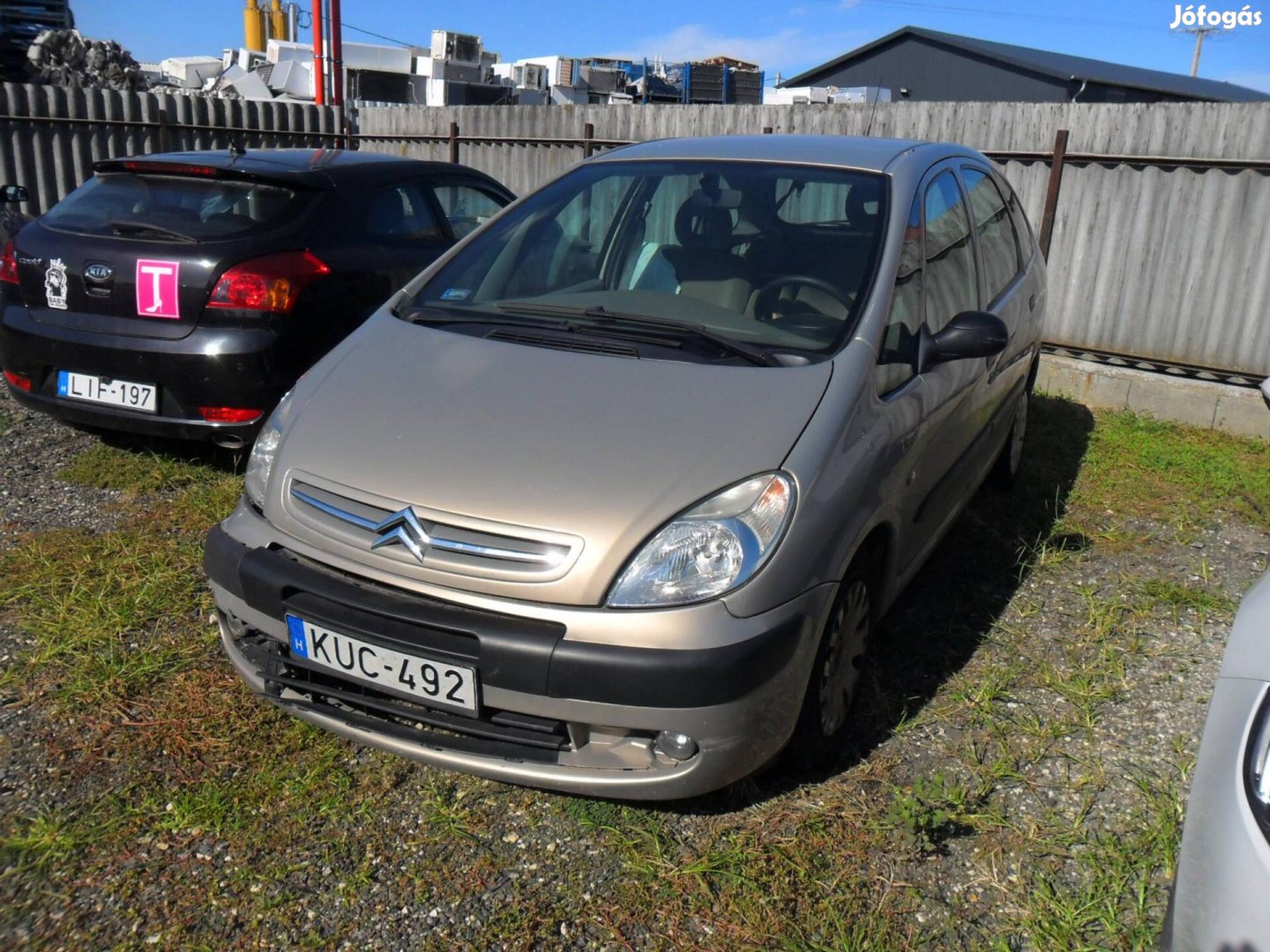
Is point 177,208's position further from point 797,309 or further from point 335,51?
point 335,51

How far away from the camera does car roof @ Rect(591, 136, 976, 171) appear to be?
352cm

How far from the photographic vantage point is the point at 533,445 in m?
2.53

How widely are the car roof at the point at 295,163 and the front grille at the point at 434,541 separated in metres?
2.73

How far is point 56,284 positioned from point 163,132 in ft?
24.3

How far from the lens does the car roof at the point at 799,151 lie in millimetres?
3520

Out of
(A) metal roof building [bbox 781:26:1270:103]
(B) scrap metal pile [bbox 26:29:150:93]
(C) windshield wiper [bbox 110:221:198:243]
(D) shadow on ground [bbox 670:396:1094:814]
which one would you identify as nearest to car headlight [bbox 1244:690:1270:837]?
(D) shadow on ground [bbox 670:396:1094:814]

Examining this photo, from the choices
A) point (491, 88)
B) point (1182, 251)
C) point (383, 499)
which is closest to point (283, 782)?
point (383, 499)

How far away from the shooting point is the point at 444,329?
3.16 metres

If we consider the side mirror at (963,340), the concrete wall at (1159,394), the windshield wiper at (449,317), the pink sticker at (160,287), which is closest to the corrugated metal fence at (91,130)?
the pink sticker at (160,287)

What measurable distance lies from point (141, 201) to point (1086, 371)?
5827mm

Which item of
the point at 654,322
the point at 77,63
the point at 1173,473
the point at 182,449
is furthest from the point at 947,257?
the point at 77,63

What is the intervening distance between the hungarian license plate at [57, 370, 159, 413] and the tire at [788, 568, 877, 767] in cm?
310

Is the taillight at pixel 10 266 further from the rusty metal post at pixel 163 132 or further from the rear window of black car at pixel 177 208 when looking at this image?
the rusty metal post at pixel 163 132

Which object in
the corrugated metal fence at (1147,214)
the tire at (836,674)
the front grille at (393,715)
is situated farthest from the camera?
the corrugated metal fence at (1147,214)
